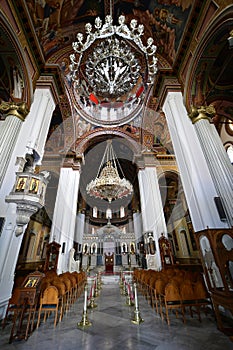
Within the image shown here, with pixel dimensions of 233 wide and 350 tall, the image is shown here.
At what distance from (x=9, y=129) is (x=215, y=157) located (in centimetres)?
564

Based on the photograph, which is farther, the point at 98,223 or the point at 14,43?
the point at 98,223

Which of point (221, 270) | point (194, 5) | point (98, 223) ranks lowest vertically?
point (221, 270)

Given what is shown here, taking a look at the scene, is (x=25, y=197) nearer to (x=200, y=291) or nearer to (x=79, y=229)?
(x=200, y=291)

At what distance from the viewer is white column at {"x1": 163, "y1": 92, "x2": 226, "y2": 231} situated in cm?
388

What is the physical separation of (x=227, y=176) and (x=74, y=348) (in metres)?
4.47

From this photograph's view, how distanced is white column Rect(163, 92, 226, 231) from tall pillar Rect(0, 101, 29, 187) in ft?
15.8

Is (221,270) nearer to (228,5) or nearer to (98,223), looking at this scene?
(228,5)

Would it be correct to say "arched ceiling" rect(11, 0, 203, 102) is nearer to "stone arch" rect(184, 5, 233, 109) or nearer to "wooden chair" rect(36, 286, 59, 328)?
"stone arch" rect(184, 5, 233, 109)

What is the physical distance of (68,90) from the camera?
9383 mm

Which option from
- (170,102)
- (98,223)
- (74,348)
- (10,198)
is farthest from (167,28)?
(98,223)

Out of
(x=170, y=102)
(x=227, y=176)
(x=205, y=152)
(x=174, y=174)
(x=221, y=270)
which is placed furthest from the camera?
(x=174, y=174)

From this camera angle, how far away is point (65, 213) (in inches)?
354

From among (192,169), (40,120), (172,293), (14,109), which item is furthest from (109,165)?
(172,293)

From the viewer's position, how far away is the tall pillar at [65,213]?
820 centimetres
